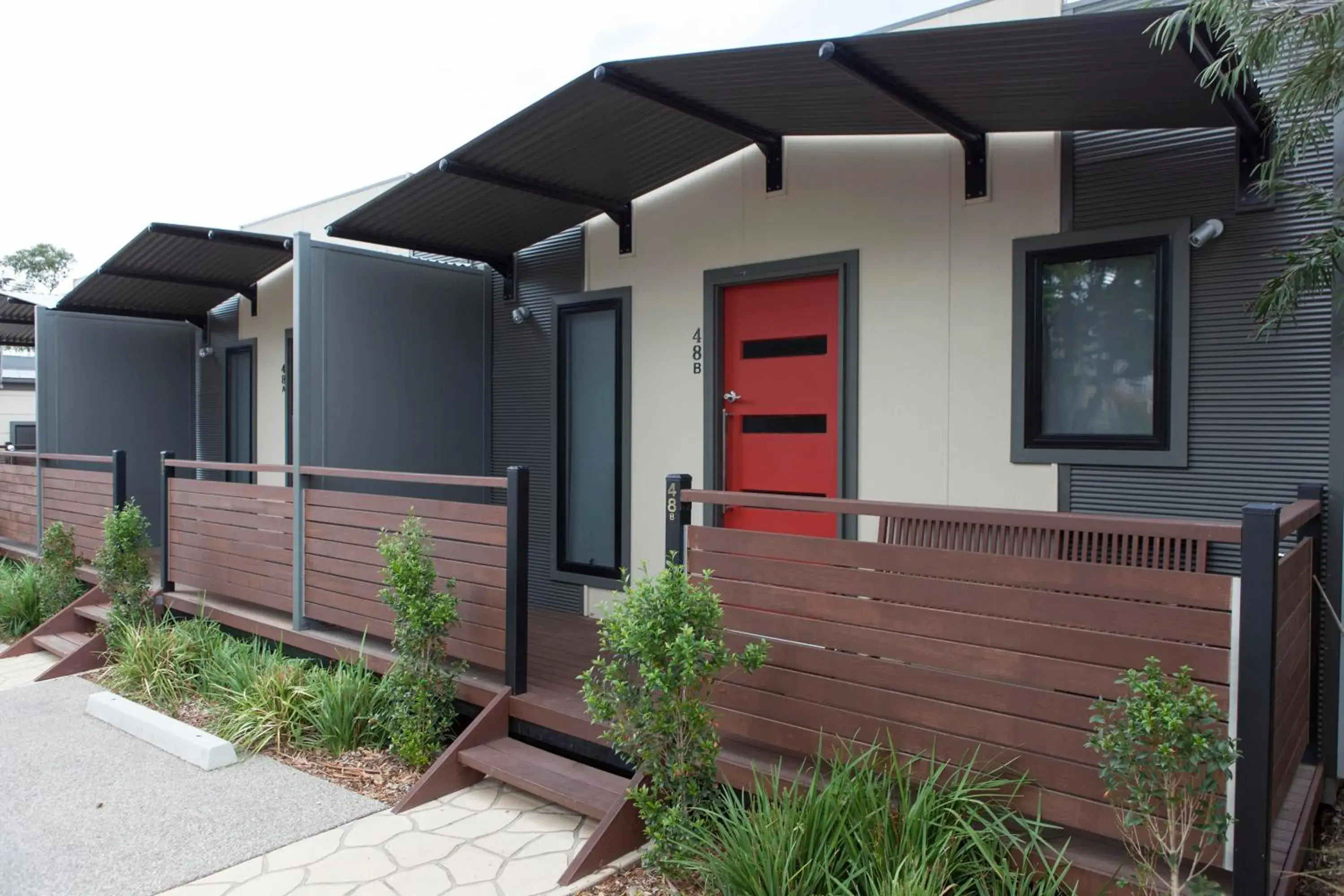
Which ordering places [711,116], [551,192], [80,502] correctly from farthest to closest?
[80,502]
[551,192]
[711,116]

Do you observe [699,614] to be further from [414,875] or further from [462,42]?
[462,42]

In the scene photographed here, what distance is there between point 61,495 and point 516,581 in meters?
5.90

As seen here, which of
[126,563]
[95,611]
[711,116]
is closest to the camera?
[711,116]

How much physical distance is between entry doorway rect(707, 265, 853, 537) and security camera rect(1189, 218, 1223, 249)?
159 centimetres

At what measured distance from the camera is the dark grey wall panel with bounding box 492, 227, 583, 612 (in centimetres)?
615

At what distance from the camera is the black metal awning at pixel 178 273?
272 inches

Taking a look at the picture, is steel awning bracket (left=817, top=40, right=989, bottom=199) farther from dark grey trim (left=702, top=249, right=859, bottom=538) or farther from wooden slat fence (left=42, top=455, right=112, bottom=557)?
wooden slat fence (left=42, top=455, right=112, bottom=557)

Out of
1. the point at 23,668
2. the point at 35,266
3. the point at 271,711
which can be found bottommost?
the point at 23,668

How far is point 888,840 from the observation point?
8.84 ft

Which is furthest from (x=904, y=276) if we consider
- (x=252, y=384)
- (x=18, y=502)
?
(x=18, y=502)

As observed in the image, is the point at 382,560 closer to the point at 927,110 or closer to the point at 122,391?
the point at 927,110

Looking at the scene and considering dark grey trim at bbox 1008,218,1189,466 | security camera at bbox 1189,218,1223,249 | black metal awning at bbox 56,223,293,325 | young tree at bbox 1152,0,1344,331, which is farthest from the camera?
black metal awning at bbox 56,223,293,325

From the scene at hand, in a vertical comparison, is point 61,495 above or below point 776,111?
below

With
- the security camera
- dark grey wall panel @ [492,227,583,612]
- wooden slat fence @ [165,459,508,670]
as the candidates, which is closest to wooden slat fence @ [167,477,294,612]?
wooden slat fence @ [165,459,508,670]
